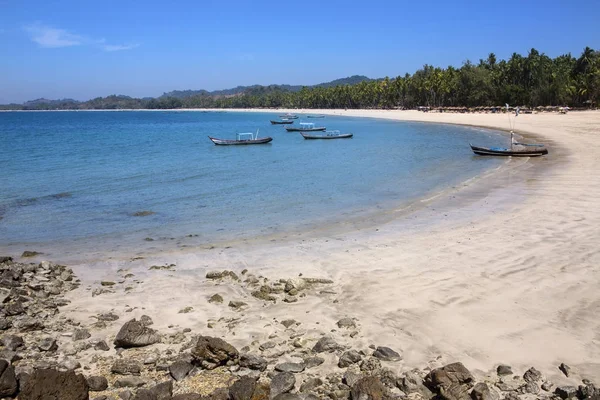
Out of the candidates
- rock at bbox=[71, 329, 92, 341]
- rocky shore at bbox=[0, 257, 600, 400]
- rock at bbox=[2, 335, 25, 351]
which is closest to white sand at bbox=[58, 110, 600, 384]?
rocky shore at bbox=[0, 257, 600, 400]

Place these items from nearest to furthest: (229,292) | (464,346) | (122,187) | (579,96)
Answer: (464,346) < (229,292) < (122,187) < (579,96)

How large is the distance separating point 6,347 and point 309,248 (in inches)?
306

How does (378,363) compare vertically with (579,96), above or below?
below

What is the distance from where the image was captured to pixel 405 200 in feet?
66.8

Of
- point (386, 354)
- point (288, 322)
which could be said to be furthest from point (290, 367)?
point (288, 322)

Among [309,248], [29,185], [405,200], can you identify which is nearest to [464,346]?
[309,248]

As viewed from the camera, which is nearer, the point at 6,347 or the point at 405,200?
the point at 6,347

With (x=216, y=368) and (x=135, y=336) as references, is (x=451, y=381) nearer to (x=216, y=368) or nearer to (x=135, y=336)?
(x=216, y=368)

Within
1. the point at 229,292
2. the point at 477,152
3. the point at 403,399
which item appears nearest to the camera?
Answer: the point at 403,399

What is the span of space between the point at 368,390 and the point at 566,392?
2463 mm

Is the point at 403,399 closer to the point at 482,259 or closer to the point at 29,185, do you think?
the point at 482,259

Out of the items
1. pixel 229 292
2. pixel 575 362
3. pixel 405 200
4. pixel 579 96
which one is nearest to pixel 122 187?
pixel 405 200

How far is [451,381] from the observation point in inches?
230

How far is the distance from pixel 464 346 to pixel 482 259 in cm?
460
